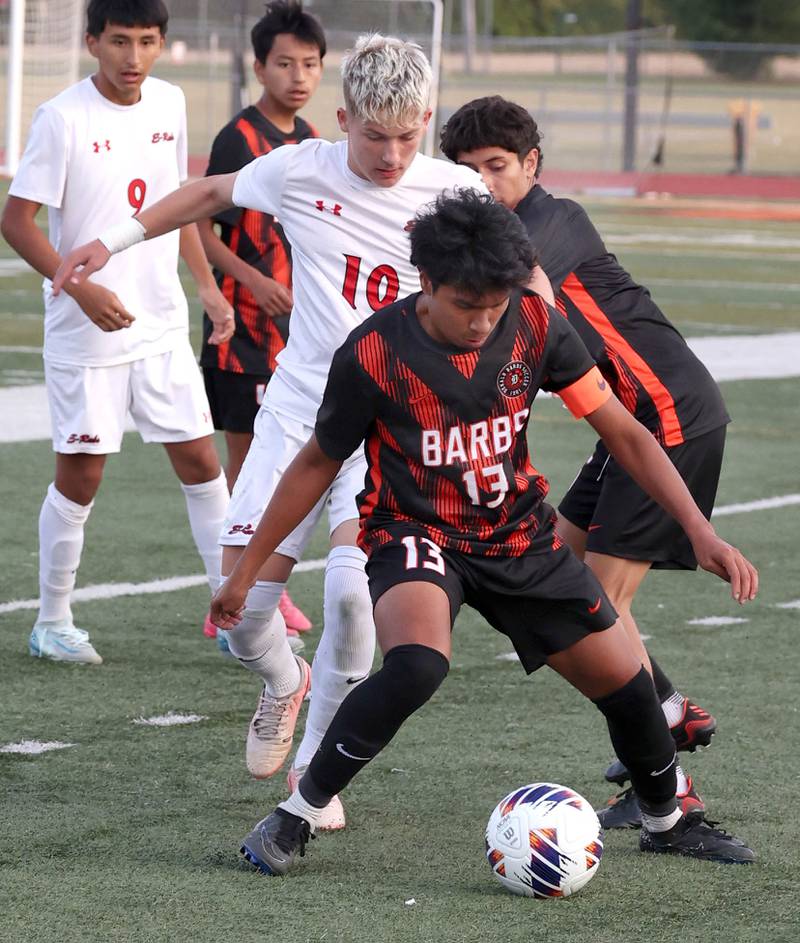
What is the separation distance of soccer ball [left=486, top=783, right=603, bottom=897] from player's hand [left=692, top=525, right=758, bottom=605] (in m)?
0.63

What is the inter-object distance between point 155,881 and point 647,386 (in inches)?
73.1

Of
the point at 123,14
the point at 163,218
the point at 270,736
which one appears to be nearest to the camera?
the point at 270,736

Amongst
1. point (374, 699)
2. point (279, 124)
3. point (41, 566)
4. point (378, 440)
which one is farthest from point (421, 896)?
point (279, 124)

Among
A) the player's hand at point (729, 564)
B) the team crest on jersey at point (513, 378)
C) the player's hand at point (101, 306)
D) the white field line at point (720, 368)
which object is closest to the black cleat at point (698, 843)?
the player's hand at point (729, 564)

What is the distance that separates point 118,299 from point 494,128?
6.04ft

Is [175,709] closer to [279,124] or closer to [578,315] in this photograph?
[578,315]

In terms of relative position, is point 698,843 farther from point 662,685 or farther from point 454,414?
point 454,414

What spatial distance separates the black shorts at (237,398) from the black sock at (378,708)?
3009 millimetres

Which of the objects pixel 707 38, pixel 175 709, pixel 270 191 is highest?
pixel 270 191

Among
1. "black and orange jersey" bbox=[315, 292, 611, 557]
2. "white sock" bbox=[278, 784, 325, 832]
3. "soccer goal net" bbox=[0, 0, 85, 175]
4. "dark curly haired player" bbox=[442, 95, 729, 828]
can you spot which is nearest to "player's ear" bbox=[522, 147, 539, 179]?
"dark curly haired player" bbox=[442, 95, 729, 828]

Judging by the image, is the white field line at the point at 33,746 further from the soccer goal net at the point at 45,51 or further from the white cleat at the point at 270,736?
the soccer goal net at the point at 45,51

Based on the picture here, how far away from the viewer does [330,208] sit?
4895 mm

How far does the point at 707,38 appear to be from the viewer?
59.6m

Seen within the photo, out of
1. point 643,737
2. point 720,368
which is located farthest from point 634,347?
point 720,368
